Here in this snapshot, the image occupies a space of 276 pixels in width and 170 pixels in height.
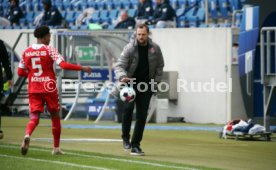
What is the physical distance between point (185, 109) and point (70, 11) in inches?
327

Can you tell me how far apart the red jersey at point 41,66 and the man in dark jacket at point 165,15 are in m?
12.4

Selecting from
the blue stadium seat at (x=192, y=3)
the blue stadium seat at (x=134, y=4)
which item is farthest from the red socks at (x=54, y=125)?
the blue stadium seat at (x=134, y=4)

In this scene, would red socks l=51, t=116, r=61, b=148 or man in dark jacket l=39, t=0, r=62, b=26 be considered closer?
red socks l=51, t=116, r=61, b=148

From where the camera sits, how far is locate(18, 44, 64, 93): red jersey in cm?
1438

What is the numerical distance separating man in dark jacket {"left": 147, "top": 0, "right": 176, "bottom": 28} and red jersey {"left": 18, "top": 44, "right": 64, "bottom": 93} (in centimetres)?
1241

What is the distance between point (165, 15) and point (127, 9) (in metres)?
3.68

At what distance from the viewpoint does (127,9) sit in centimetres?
3039

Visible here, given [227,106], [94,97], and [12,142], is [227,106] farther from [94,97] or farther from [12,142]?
[12,142]

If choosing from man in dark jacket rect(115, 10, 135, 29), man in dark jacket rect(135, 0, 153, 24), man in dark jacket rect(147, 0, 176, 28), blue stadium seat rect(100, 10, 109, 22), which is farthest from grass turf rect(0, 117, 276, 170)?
blue stadium seat rect(100, 10, 109, 22)

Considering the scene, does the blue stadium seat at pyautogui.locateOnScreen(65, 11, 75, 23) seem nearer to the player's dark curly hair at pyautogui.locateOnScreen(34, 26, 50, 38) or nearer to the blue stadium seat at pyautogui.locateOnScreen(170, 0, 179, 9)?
the blue stadium seat at pyautogui.locateOnScreen(170, 0, 179, 9)

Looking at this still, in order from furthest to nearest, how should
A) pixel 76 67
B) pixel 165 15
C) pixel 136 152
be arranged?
pixel 165 15 < pixel 136 152 < pixel 76 67

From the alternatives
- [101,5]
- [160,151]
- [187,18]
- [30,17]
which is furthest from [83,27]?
[160,151]

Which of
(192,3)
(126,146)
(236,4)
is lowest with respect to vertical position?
(126,146)

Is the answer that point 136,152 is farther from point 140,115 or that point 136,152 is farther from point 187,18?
point 187,18
